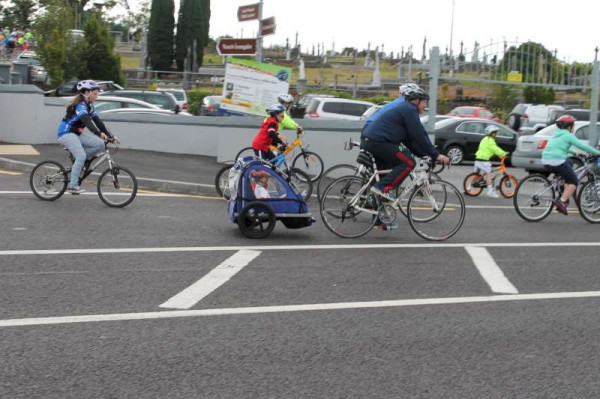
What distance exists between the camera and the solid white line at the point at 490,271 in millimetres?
8609

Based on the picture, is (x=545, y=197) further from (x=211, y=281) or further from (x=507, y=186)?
(x=211, y=281)

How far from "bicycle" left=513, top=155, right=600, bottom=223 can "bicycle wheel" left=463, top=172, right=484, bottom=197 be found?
166 inches

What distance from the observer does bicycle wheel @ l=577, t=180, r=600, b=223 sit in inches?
556

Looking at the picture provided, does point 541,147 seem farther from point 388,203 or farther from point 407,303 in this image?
point 407,303

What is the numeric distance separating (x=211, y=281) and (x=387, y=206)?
12.1 ft

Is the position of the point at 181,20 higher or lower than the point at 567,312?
higher

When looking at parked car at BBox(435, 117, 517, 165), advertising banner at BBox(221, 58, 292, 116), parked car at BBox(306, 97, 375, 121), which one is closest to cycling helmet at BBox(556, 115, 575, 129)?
advertising banner at BBox(221, 58, 292, 116)

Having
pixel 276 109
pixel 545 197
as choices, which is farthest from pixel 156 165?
pixel 545 197

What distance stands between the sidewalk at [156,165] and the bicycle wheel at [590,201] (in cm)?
584

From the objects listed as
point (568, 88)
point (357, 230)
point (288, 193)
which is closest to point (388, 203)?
point (357, 230)

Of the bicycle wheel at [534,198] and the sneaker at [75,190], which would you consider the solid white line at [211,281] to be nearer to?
the sneaker at [75,190]

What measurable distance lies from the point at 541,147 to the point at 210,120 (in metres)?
7.58

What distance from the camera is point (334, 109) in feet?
105

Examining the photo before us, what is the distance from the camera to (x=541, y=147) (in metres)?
21.8
